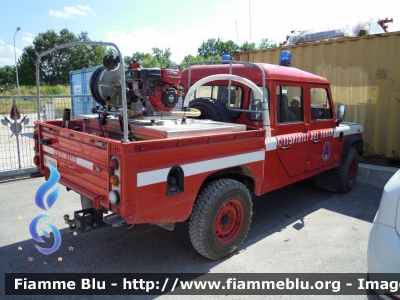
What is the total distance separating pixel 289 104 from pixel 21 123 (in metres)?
5.31

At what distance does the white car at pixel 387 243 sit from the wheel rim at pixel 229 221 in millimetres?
1475

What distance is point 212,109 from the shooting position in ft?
13.9

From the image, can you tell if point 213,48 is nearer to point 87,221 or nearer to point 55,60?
point 55,60

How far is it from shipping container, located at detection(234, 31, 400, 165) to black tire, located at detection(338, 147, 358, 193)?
1.79 metres

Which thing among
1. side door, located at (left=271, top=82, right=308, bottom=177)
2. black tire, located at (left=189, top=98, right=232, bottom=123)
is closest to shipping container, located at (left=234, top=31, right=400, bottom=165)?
side door, located at (left=271, top=82, right=308, bottom=177)

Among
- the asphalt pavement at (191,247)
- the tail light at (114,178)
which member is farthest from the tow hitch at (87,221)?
the asphalt pavement at (191,247)

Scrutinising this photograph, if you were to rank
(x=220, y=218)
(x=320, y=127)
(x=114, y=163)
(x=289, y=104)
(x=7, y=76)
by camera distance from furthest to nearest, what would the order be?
1. (x=7, y=76)
2. (x=320, y=127)
3. (x=289, y=104)
4. (x=220, y=218)
5. (x=114, y=163)

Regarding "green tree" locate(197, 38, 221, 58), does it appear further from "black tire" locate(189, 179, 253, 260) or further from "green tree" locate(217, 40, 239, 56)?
"black tire" locate(189, 179, 253, 260)

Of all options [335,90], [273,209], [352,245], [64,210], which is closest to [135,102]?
[64,210]

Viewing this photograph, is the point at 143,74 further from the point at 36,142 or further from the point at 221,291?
the point at 221,291

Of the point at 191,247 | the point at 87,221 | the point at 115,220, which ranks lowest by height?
the point at 191,247

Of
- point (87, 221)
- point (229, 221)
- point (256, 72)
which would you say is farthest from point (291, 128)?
point (87, 221)

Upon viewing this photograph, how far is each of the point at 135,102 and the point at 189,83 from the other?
1255mm

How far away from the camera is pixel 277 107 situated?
170 inches
